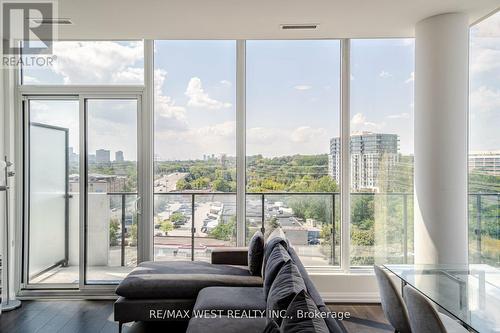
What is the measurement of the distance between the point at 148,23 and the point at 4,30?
1.58 metres

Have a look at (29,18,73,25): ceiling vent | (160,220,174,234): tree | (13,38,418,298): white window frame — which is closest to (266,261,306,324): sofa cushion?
(13,38,418,298): white window frame

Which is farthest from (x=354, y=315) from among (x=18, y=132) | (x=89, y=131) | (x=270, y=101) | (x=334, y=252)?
(x=18, y=132)

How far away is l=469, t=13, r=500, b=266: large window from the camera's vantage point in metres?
3.25

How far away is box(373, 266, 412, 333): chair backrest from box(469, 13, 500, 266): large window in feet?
5.86

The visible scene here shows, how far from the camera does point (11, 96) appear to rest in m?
4.07

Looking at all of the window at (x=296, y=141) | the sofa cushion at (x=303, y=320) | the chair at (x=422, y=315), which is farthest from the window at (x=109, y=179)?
the chair at (x=422, y=315)

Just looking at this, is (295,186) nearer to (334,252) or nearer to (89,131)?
(334,252)

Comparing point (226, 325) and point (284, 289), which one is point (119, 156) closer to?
point (226, 325)

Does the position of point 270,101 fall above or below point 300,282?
above

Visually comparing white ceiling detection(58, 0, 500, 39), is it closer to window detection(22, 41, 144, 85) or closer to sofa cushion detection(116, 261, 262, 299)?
window detection(22, 41, 144, 85)

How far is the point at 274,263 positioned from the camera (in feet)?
8.31

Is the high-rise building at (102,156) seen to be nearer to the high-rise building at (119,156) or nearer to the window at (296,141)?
the high-rise building at (119,156)

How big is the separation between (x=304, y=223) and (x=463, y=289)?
2046 mm

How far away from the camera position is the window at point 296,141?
4.22 metres
